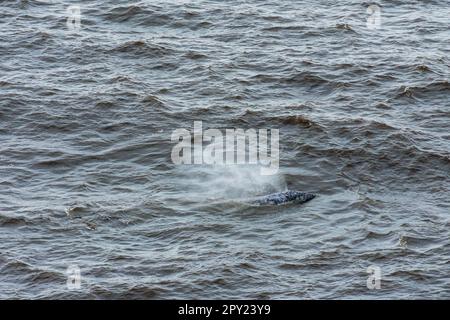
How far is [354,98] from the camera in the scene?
2944cm

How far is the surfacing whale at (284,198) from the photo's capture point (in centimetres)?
2381

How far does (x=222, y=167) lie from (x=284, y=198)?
2.39 metres

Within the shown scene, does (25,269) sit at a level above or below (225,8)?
below

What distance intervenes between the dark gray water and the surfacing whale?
34cm

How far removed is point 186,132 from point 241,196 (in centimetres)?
400

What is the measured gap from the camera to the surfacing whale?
78.1ft

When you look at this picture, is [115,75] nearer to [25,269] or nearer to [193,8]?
[193,8]

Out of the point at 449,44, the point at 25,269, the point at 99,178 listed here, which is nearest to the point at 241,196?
the point at 99,178

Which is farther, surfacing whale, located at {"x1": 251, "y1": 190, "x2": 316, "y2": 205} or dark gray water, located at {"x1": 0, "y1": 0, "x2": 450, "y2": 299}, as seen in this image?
surfacing whale, located at {"x1": 251, "y1": 190, "x2": 316, "y2": 205}

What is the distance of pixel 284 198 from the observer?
24.0m

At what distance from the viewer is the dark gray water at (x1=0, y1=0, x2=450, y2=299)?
69.9 feet

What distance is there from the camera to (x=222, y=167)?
25.8 metres

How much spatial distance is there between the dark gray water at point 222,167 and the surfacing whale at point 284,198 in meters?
0.34

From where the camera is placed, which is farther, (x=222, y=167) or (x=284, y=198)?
(x=222, y=167)
